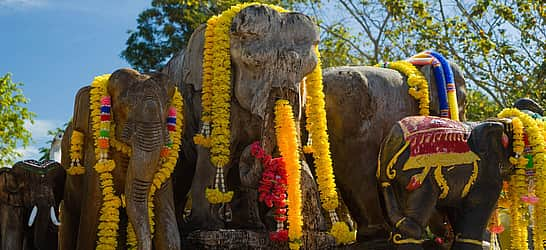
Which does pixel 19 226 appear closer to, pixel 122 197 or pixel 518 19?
pixel 122 197

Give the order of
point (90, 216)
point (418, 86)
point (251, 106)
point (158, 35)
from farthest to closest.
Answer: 1. point (158, 35)
2. point (418, 86)
3. point (251, 106)
4. point (90, 216)

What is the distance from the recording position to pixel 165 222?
18.7 ft

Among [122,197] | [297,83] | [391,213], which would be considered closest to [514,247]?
[391,213]

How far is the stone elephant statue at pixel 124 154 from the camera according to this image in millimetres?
5391

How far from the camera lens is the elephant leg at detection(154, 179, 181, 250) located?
18.4 ft

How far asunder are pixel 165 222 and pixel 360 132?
2.34 metres

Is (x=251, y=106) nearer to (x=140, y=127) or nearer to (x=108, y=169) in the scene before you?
(x=140, y=127)

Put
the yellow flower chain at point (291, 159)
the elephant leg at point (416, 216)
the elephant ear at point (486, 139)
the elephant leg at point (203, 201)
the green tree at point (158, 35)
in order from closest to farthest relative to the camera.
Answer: the elephant leg at point (416, 216) → the elephant ear at point (486, 139) → the yellow flower chain at point (291, 159) → the elephant leg at point (203, 201) → the green tree at point (158, 35)

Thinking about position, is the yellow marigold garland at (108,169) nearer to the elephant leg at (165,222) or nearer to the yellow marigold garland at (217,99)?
the elephant leg at (165,222)

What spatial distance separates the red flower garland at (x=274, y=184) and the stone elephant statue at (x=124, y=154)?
78cm

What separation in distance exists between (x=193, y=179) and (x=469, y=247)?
Answer: 224cm

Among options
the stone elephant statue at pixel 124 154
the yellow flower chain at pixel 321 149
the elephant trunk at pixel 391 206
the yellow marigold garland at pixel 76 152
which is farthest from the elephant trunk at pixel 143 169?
the elephant trunk at pixel 391 206

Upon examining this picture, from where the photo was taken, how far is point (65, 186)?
629cm

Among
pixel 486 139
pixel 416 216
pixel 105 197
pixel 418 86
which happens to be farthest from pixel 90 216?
pixel 418 86
